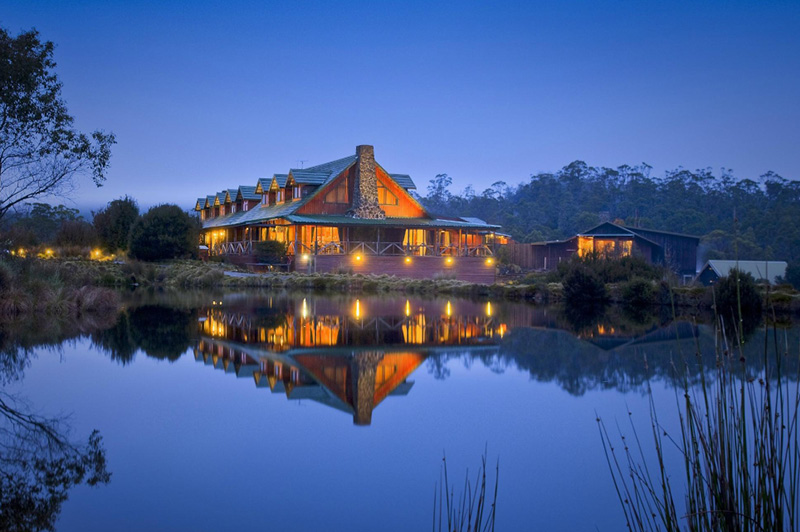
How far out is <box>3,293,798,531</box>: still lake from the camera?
5.19 meters

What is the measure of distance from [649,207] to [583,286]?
49.1 metres

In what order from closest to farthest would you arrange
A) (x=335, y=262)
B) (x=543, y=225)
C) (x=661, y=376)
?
(x=661, y=376) < (x=335, y=262) < (x=543, y=225)

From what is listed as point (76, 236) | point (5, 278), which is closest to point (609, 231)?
point (76, 236)

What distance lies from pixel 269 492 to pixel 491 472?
5.95ft

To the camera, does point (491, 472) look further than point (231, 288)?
No

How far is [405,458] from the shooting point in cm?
638

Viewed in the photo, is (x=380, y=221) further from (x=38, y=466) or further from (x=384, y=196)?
(x=38, y=466)

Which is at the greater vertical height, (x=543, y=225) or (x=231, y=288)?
(x=543, y=225)

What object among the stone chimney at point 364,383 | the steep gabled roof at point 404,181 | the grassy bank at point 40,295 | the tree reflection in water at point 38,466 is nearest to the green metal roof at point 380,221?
the steep gabled roof at point 404,181

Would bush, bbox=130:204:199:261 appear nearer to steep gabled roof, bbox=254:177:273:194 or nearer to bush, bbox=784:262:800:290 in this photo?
steep gabled roof, bbox=254:177:273:194

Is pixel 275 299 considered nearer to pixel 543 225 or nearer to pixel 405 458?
pixel 405 458

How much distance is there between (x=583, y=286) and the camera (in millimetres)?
26688

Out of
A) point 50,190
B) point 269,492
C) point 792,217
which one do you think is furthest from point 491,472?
point 792,217

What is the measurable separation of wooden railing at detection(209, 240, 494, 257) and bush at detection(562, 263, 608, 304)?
45.3 ft
